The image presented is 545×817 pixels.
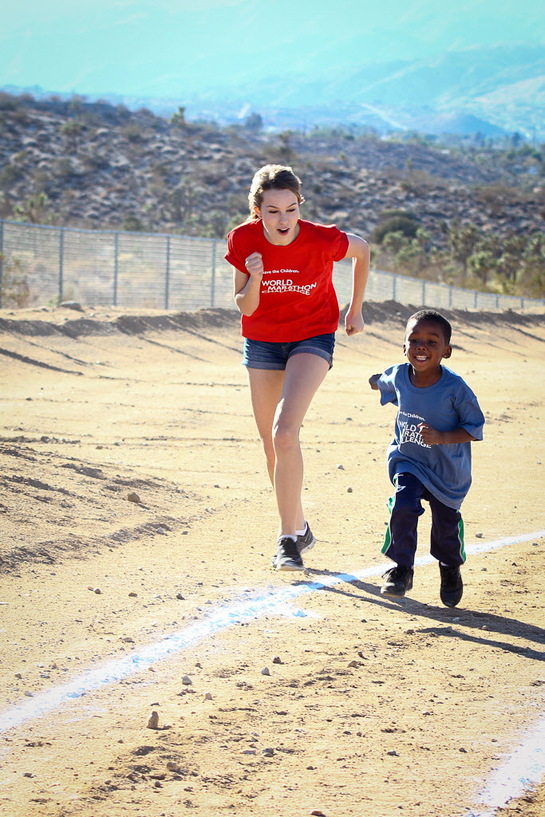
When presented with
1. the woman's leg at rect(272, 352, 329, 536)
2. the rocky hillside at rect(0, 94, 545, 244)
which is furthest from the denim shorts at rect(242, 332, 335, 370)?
the rocky hillside at rect(0, 94, 545, 244)

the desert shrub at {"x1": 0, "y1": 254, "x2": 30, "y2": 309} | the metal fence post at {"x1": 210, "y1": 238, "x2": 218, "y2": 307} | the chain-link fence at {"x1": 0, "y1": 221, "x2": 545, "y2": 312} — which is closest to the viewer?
the desert shrub at {"x1": 0, "y1": 254, "x2": 30, "y2": 309}

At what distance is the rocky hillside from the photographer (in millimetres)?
67438

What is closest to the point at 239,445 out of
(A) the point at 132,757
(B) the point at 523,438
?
(B) the point at 523,438

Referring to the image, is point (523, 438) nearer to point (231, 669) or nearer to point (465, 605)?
point (465, 605)

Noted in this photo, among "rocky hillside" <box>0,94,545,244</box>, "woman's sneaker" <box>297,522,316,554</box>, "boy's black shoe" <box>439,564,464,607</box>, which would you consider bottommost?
"boy's black shoe" <box>439,564,464,607</box>

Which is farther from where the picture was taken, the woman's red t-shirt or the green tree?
the green tree

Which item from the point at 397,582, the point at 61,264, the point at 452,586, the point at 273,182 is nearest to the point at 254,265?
the point at 273,182

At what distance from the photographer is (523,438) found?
12414 mm

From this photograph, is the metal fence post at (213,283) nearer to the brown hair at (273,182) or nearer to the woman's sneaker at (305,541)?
the brown hair at (273,182)

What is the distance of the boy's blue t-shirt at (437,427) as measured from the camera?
5.17 meters

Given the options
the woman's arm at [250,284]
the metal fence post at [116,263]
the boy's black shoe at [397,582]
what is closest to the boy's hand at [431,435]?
the boy's black shoe at [397,582]

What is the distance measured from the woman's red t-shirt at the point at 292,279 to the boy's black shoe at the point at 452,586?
1.50 meters

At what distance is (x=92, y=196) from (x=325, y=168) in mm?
30690

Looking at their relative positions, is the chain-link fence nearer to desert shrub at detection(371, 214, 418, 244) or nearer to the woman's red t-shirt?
the woman's red t-shirt
